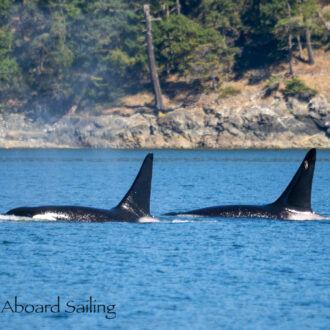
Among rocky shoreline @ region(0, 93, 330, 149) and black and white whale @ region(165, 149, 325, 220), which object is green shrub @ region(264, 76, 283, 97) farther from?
black and white whale @ region(165, 149, 325, 220)

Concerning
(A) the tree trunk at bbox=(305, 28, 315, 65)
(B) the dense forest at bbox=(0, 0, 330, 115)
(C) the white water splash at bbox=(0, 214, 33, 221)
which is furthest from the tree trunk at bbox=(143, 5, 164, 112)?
(C) the white water splash at bbox=(0, 214, 33, 221)

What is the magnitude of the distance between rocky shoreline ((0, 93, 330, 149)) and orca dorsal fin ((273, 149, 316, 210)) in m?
64.4

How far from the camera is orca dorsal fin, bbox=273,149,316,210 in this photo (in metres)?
26.8

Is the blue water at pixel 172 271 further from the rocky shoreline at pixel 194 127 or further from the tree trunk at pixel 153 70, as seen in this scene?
the tree trunk at pixel 153 70

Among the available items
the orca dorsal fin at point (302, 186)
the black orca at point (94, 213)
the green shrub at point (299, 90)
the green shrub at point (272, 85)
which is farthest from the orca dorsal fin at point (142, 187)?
the green shrub at point (272, 85)

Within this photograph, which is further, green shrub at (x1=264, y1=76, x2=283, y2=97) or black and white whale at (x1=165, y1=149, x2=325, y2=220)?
green shrub at (x1=264, y1=76, x2=283, y2=97)

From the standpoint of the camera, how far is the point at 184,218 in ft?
95.9

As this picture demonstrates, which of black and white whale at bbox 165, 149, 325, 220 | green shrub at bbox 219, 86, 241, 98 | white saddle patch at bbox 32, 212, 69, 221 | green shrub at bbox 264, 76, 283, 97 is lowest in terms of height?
white saddle patch at bbox 32, 212, 69, 221

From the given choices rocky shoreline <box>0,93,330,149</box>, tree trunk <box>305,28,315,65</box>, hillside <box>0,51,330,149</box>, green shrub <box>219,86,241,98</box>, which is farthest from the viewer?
green shrub <box>219,86,241,98</box>

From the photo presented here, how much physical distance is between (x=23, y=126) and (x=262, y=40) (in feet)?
111

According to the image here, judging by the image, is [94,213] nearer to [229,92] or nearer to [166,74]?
[229,92]

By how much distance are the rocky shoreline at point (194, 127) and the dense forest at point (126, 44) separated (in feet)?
13.8

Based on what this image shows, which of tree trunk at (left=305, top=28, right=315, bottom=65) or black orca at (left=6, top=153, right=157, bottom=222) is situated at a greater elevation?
tree trunk at (left=305, top=28, right=315, bottom=65)

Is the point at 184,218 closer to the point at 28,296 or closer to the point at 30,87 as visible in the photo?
the point at 28,296
